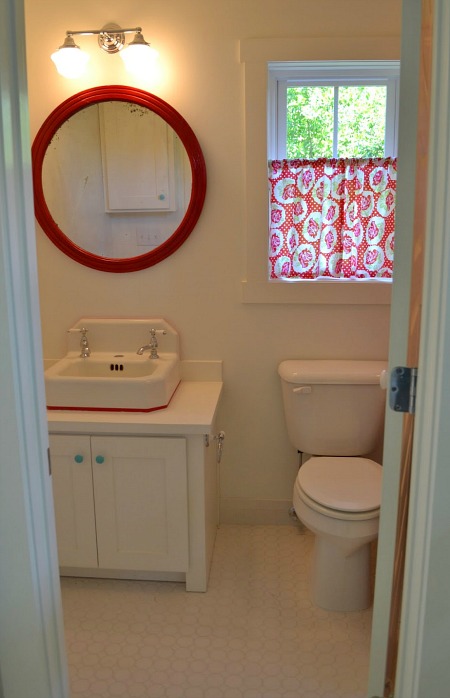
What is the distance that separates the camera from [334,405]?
89.7 inches

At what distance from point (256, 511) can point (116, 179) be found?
5.15ft

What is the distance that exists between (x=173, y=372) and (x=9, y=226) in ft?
4.58

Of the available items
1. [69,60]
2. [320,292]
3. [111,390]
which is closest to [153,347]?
[111,390]

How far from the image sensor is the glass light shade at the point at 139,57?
2166mm

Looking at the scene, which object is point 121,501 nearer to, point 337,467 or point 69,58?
point 337,467

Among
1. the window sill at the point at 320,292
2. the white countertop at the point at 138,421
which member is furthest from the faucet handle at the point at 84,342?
the window sill at the point at 320,292

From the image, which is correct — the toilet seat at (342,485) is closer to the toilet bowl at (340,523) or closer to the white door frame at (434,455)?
the toilet bowl at (340,523)

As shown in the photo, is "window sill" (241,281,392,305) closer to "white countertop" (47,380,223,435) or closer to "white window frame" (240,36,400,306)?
"white window frame" (240,36,400,306)

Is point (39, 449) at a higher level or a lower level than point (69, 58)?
lower

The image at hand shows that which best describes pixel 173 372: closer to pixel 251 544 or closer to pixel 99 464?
pixel 99 464

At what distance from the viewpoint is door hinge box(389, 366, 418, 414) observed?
3.55 ft

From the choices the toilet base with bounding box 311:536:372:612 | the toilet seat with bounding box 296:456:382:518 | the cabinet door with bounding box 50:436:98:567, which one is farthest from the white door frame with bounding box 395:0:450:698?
the cabinet door with bounding box 50:436:98:567

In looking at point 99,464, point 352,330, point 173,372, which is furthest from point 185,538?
point 352,330

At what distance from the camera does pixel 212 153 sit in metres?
2.34
